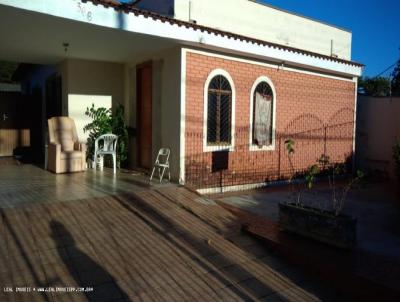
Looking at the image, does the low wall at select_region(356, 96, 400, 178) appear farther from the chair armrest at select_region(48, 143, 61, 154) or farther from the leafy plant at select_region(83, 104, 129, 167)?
the chair armrest at select_region(48, 143, 61, 154)

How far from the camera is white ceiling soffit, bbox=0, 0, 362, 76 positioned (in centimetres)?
571

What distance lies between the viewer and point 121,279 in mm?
3850

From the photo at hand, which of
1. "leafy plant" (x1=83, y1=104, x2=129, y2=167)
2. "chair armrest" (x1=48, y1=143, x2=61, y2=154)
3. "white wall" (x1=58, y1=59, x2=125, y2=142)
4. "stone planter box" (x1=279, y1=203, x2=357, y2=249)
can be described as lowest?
"stone planter box" (x1=279, y1=203, x2=357, y2=249)

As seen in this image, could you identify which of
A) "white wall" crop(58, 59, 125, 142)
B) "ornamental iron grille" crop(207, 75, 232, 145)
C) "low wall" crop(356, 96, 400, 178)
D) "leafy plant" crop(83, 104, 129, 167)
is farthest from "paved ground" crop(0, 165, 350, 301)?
"low wall" crop(356, 96, 400, 178)

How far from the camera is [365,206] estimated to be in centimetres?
764

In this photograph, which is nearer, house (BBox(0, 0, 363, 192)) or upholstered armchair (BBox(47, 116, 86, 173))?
house (BBox(0, 0, 363, 192))

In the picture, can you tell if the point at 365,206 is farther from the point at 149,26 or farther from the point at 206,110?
the point at 149,26

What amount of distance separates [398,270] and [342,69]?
802 cm

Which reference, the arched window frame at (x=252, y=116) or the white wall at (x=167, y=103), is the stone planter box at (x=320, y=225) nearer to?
the white wall at (x=167, y=103)

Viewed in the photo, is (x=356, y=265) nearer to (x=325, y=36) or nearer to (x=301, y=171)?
(x=301, y=171)

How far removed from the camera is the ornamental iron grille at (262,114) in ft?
30.3

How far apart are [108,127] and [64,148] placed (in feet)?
4.05

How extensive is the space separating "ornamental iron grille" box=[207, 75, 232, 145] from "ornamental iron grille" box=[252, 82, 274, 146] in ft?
2.87

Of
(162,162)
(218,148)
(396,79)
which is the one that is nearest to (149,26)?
(162,162)
